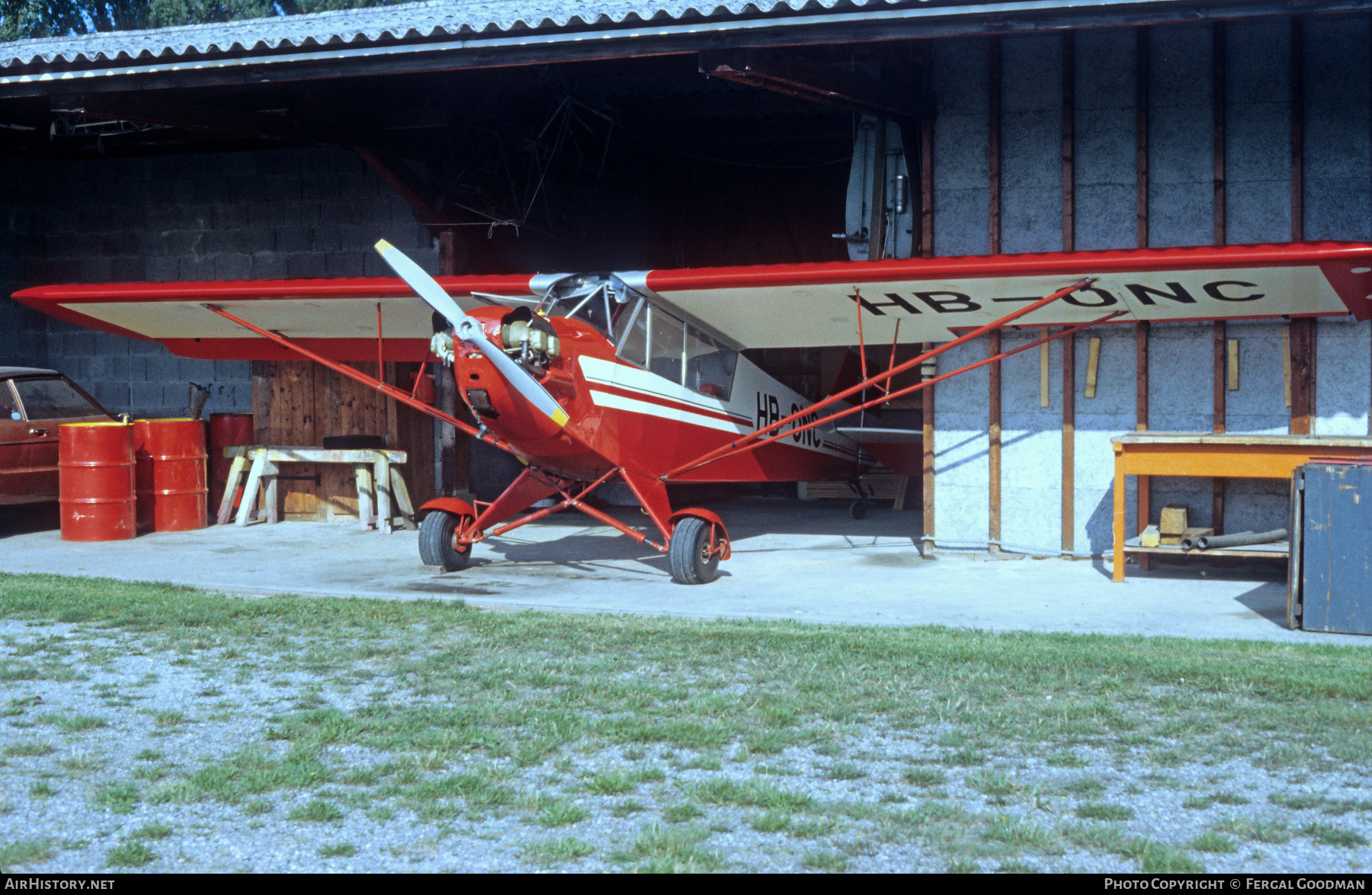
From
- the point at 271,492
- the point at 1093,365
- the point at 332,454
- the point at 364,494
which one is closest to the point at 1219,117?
the point at 1093,365

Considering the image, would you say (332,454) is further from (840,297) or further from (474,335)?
(840,297)

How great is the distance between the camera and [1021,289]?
7.56 metres

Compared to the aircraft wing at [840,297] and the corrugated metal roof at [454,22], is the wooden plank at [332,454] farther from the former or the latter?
the corrugated metal roof at [454,22]

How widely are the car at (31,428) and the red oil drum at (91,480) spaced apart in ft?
1.43

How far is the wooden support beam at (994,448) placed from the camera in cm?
881

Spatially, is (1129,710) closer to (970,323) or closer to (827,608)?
(827,608)

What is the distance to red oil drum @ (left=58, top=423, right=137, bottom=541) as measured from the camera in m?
9.98

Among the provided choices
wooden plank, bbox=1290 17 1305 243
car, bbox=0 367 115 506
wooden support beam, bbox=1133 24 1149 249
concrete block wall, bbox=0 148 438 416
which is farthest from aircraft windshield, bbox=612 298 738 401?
car, bbox=0 367 115 506

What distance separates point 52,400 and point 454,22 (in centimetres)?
565

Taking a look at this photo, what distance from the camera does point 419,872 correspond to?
9.25 ft

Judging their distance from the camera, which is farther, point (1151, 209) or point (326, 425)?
point (326, 425)

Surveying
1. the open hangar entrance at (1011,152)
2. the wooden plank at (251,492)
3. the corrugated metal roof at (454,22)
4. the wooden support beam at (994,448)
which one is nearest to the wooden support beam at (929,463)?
the open hangar entrance at (1011,152)

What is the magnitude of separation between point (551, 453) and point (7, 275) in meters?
9.61

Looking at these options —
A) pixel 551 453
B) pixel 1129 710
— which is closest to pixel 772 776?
pixel 1129 710
